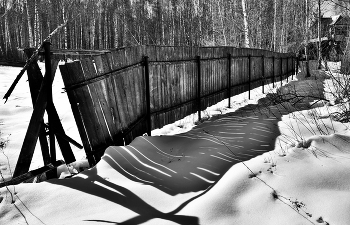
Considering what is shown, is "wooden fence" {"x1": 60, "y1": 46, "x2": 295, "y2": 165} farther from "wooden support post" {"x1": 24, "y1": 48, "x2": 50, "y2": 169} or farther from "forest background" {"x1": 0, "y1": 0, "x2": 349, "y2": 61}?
"forest background" {"x1": 0, "y1": 0, "x2": 349, "y2": 61}

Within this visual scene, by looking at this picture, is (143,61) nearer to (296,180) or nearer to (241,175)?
(241,175)

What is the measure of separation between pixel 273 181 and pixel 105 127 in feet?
7.09

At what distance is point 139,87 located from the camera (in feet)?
15.4

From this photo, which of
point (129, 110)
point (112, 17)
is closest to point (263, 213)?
point (129, 110)

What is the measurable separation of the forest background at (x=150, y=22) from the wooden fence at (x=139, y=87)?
20898 mm

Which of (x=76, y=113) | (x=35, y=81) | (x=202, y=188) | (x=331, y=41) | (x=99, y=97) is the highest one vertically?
(x=331, y=41)

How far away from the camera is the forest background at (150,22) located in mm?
30031

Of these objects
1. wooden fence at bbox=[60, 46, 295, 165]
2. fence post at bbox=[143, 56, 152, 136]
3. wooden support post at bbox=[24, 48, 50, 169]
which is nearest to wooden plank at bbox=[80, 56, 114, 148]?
wooden fence at bbox=[60, 46, 295, 165]

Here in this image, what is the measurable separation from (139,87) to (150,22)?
35.1 m

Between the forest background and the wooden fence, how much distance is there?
2090 cm

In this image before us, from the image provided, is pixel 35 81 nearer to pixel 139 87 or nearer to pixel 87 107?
pixel 87 107

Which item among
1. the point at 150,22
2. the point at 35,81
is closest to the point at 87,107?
the point at 35,81

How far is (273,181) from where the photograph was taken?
8.12 ft

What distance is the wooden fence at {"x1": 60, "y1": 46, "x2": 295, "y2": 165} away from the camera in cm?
329
